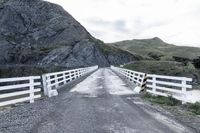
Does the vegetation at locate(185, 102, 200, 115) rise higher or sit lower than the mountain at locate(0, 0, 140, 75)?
lower

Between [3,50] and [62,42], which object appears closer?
[3,50]

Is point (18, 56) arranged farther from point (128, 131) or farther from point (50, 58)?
point (128, 131)

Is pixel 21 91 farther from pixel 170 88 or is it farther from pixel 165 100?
pixel 170 88

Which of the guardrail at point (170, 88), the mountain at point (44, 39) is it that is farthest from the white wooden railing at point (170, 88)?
the mountain at point (44, 39)

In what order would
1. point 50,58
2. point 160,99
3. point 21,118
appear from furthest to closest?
point 50,58 → point 160,99 → point 21,118

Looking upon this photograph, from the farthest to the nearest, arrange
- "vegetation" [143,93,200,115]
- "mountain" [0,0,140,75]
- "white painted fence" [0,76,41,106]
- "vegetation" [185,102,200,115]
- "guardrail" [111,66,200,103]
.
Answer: "mountain" [0,0,140,75] → "guardrail" [111,66,200,103] → "vegetation" [143,93,200,115] → "white painted fence" [0,76,41,106] → "vegetation" [185,102,200,115]

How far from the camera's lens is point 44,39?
135750 millimetres

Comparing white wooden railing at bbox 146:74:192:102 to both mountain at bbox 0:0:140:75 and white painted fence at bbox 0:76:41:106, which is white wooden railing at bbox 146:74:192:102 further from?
mountain at bbox 0:0:140:75

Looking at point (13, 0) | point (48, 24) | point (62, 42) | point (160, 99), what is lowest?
point (160, 99)

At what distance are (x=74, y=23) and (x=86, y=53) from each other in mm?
28764

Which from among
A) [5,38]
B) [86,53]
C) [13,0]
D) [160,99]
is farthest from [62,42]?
[160,99]

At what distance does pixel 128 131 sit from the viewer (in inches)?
301

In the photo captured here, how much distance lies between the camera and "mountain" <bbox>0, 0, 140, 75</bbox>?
11625 cm

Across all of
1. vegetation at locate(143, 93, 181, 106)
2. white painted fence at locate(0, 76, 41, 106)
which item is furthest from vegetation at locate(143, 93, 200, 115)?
white painted fence at locate(0, 76, 41, 106)
